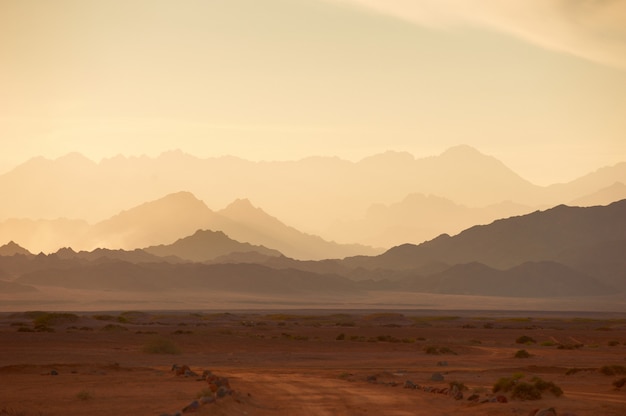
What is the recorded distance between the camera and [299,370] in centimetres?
3834

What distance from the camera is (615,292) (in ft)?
642

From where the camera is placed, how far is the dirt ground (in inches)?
888

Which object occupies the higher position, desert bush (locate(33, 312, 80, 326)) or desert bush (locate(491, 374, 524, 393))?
desert bush (locate(33, 312, 80, 326))

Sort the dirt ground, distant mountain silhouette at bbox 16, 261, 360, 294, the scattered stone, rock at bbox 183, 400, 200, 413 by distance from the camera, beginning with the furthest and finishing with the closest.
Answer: distant mountain silhouette at bbox 16, 261, 360, 294, the scattered stone, the dirt ground, rock at bbox 183, 400, 200, 413

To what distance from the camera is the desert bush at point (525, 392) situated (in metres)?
23.4

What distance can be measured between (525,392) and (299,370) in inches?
633

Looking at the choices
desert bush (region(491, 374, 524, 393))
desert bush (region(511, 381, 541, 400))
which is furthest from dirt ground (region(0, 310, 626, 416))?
desert bush (region(491, 374, 524, 393))

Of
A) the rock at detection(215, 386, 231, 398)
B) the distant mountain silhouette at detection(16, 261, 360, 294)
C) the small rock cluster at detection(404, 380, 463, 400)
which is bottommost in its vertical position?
the small rock cluster at detection(404, 380, 463, 400)

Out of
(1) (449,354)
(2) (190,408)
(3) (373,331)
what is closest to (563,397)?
(2) (190,408)

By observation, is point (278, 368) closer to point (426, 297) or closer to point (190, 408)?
point (190, 408)

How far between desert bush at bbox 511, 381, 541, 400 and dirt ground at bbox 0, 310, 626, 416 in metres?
0.31

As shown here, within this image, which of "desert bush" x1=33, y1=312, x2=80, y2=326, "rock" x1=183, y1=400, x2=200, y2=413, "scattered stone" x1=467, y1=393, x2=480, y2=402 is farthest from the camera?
"desert bush" x1=33, y1=312, x2=80, y2=326

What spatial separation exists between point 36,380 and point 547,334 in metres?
50.2

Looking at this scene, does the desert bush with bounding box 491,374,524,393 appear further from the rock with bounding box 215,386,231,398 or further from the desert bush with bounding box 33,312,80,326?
the desert bush with bounding box 33,312,80,326
